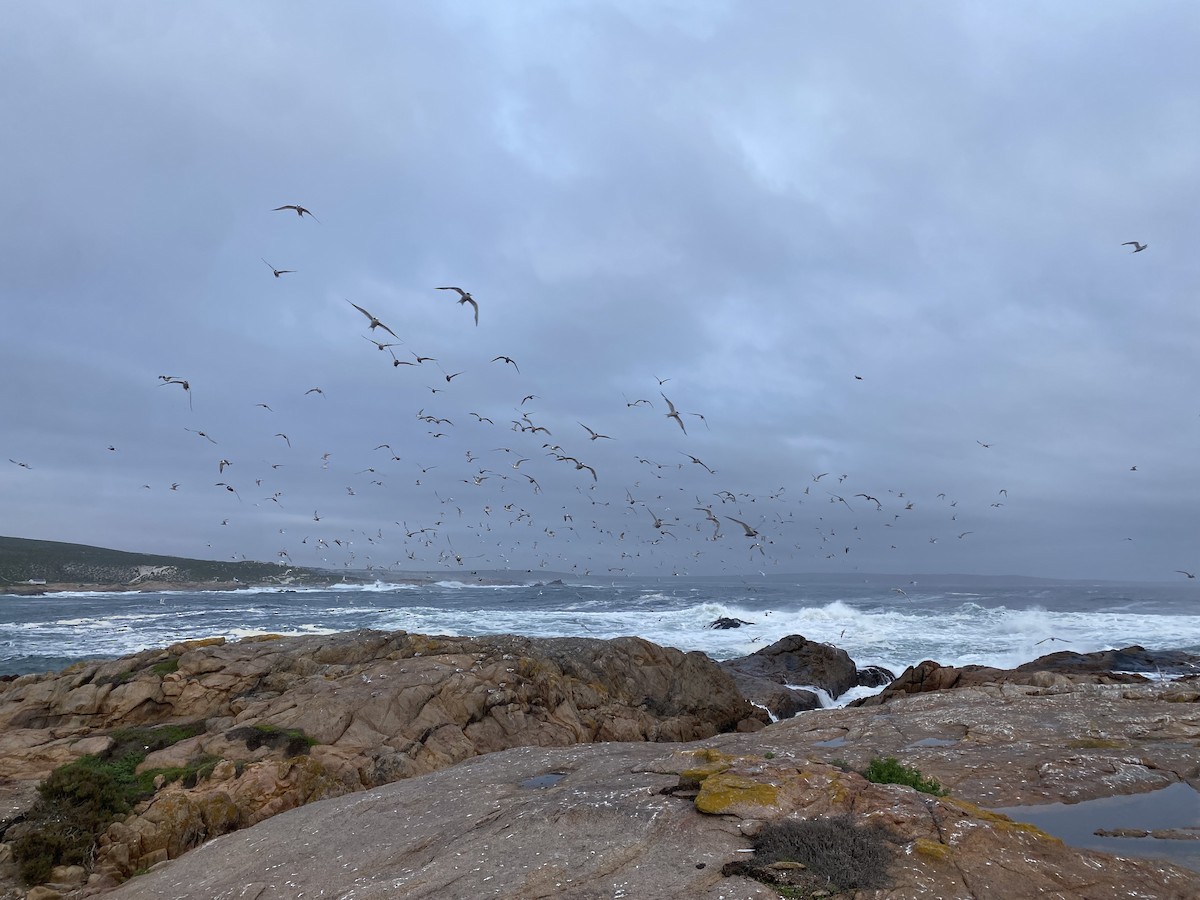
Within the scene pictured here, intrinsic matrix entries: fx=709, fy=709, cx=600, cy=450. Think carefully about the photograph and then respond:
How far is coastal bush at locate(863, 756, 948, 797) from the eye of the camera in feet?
32.7

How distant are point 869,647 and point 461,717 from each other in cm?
3473

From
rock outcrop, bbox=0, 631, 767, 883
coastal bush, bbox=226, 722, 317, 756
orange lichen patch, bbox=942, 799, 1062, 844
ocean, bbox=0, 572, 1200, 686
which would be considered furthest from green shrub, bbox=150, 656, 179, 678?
orange lichen patch, bbox=942, 799, 1062, 844

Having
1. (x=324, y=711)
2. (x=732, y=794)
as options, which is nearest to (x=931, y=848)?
(x=732, y=794)

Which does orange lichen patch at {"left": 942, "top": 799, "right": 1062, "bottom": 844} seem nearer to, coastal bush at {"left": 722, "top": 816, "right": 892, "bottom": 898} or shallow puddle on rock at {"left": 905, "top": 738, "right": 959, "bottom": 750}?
coastal bush at {"left": 722, "top": 816, "right": 892, "bottom": 898}

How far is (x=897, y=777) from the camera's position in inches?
400

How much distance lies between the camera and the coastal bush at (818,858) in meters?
7.01

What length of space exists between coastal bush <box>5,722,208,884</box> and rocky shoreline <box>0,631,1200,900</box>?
0.14 m

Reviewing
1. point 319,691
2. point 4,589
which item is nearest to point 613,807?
point 319,691

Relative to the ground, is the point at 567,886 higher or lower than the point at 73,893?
higher

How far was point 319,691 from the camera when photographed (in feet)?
62.2

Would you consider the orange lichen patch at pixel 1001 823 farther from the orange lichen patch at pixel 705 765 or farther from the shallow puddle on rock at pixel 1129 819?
the orange lichen patch at pixel 705 765

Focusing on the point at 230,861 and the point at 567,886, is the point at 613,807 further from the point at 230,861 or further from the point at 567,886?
the point at 230,861

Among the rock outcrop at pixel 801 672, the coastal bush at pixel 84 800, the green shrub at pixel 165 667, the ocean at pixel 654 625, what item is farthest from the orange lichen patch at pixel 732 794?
the ocean at pixel 654 625

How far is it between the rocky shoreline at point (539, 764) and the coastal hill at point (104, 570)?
11421cm
